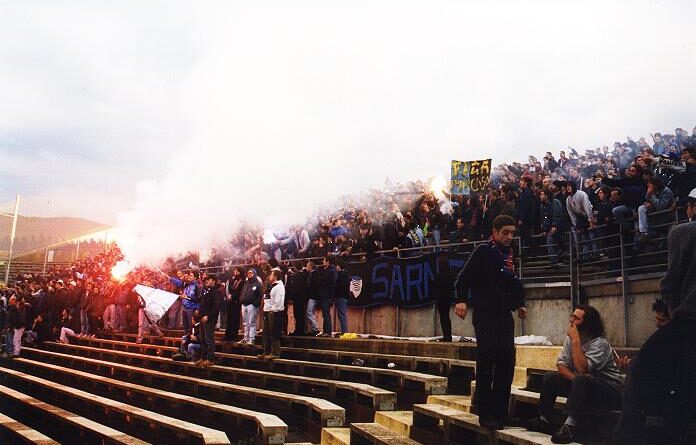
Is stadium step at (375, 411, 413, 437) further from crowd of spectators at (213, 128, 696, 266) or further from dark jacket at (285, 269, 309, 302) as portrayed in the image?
dark jacket at (285, 269, 309, 302)

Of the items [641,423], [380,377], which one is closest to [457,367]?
[380,377]

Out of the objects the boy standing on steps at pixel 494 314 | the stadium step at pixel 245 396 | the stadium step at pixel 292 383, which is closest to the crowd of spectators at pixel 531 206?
the stadium step at pixel 292 383

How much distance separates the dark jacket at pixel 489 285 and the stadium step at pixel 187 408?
2.73m

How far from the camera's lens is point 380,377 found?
8578 millimetres

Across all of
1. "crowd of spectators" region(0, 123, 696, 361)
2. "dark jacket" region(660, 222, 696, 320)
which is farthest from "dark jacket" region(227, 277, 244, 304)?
"dark jacket" region(660, 222, 696, 320)

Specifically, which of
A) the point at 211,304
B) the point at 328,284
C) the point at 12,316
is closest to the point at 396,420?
the point at 211,304

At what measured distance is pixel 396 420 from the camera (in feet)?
20.5

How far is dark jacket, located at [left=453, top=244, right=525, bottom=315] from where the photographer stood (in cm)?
478

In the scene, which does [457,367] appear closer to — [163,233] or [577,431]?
[577,431]

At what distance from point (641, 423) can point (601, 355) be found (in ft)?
4.74

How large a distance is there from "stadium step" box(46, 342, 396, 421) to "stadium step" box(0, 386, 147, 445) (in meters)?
2.46

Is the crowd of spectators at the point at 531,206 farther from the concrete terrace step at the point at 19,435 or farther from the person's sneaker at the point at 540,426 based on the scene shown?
the concrete terrace step at the point at 19,435

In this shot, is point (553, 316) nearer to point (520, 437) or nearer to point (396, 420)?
point (396, 420)

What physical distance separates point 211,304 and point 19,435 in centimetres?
462
